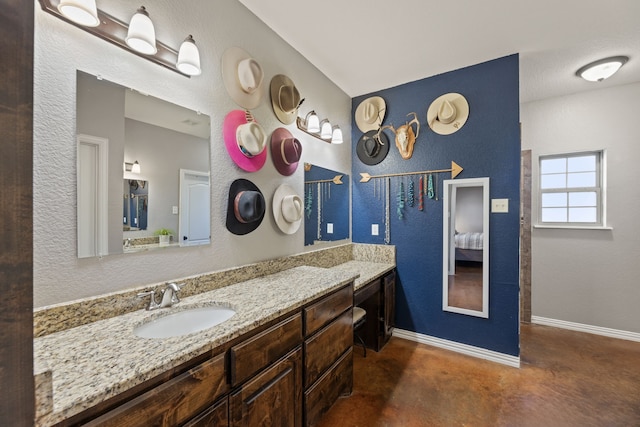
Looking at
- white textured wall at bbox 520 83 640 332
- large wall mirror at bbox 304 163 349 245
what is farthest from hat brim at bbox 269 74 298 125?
white textured wall at bbox 520 83 640 332

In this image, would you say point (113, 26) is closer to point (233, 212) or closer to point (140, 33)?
point (140, 33)

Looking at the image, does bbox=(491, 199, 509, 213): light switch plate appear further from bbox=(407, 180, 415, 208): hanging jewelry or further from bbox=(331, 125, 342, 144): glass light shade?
bbox=(331, 125, 342, 144): glass light shade

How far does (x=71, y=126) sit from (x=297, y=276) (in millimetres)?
1376

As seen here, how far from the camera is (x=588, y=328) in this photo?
2.88 m

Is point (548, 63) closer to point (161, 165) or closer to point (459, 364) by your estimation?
point (459, 364)

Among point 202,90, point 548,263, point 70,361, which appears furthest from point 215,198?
point 548,263

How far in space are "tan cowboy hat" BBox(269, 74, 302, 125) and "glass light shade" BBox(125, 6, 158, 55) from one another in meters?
0.92

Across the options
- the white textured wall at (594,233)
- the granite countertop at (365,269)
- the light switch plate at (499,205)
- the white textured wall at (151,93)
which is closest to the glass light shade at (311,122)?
the white textured wall at (151,93)

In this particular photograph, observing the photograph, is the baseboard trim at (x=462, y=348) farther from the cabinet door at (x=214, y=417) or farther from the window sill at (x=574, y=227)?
the cabinet door at (x=214, y=417)

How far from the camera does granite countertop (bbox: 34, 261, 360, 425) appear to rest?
2.17ft

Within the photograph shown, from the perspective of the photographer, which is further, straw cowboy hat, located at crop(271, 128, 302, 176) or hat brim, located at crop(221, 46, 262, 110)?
straw cowboy hat, located at crop(271, 128, 302, 176)

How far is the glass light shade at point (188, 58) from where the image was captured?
1.33 m

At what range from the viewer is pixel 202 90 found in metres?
1.55

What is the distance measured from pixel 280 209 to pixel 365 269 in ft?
3.53
